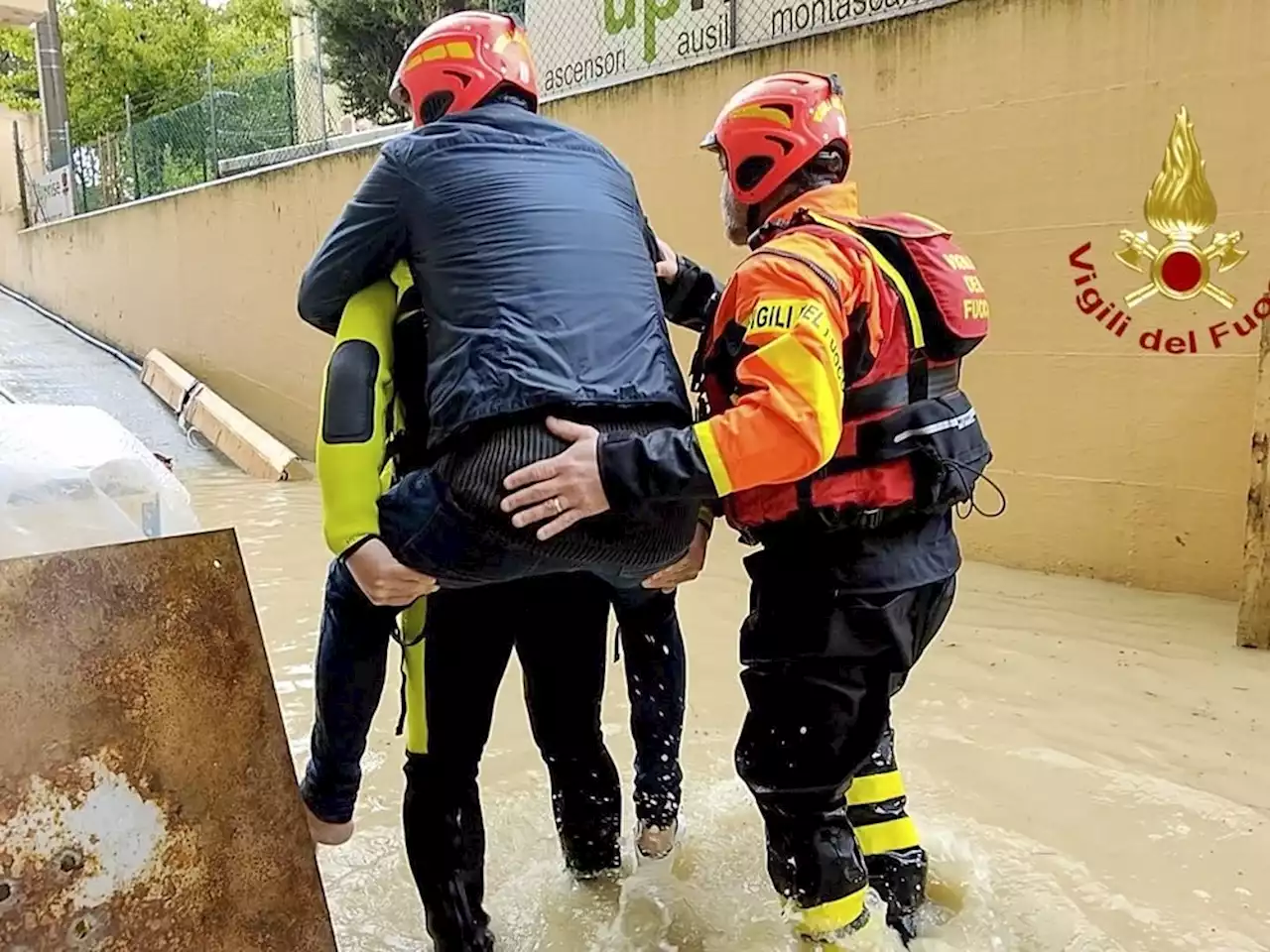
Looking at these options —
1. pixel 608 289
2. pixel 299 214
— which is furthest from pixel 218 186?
pixel 608 289

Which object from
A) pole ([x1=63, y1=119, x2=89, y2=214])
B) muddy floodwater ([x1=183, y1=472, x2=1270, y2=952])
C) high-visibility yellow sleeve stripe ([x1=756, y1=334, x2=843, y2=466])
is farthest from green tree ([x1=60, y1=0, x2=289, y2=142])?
high-visibility yellow sleeve stripe ([x1=756, y1=334, x2=843, y2=466])

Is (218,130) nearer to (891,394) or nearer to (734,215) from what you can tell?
(734,215)

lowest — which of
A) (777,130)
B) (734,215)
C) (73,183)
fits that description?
(734,215)

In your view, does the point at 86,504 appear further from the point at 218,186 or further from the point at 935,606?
the point at 218,186

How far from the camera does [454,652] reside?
7.74 ft

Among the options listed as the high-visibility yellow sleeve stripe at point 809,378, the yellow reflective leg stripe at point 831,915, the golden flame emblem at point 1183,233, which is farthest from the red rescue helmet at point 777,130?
the golden flame emblem at point 1183,233

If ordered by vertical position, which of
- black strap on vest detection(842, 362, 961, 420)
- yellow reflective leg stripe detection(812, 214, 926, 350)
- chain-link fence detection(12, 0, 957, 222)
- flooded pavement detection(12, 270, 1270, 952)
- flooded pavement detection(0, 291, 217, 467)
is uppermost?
chain-link fence detection(12, 0, 957, 222)

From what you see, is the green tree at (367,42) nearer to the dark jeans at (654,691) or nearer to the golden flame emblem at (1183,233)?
the golden flame emblem at (1183,233)

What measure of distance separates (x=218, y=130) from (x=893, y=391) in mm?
12356

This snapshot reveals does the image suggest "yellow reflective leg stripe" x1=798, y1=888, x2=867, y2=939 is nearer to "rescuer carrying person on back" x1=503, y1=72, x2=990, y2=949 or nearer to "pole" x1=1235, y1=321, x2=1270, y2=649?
"rescuer carrying person on back" x1=503, y1=72, x2=990, y2=949

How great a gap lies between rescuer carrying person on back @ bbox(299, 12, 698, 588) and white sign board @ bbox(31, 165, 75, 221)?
15.5 m

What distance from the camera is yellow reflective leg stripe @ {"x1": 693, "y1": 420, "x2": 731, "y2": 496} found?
6.19 ft

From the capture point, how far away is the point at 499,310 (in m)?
1.93

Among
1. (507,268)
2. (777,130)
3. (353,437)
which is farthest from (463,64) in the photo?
(353,437)
